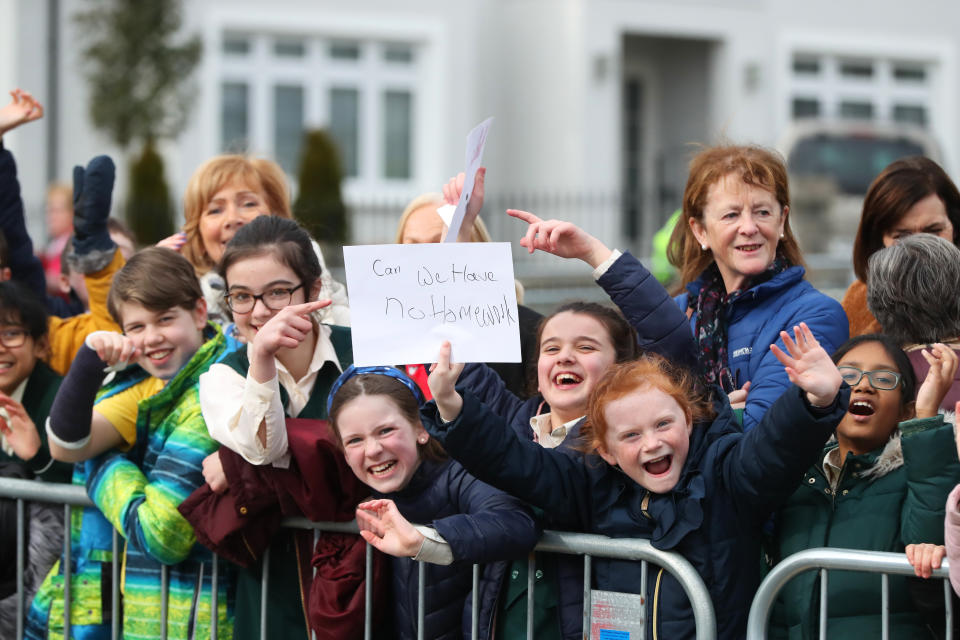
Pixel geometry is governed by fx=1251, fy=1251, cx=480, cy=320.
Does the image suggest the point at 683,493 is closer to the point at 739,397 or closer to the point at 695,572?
the point at 695,572

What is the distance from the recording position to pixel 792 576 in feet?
10.4

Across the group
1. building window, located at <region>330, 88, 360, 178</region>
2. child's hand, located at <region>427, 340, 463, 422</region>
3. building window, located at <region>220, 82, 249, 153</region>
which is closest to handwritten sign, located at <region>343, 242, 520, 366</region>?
child's hand, located at <region>427, 340, 463, 422</region>

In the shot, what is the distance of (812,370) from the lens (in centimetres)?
303

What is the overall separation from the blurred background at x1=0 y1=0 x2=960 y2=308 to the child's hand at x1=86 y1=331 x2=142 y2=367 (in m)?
12.1

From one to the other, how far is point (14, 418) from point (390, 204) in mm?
15163

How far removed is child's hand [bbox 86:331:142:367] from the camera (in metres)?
3.90

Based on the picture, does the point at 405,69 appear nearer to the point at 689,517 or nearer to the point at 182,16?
the point at 182,16

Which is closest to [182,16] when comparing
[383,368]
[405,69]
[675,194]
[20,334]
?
[405,69]

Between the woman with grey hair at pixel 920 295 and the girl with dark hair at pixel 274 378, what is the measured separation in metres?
1.69

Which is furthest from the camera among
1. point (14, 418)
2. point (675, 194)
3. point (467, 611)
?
point (675, 194)

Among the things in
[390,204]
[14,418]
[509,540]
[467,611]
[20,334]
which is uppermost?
[390,204]

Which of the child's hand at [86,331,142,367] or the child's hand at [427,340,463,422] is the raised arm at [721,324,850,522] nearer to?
the child's hand at [427,340,463,422]

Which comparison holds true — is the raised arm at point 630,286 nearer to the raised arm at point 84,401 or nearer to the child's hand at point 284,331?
the child's hand at point 284,331

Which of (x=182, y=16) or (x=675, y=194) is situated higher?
(x=182, y=16)
